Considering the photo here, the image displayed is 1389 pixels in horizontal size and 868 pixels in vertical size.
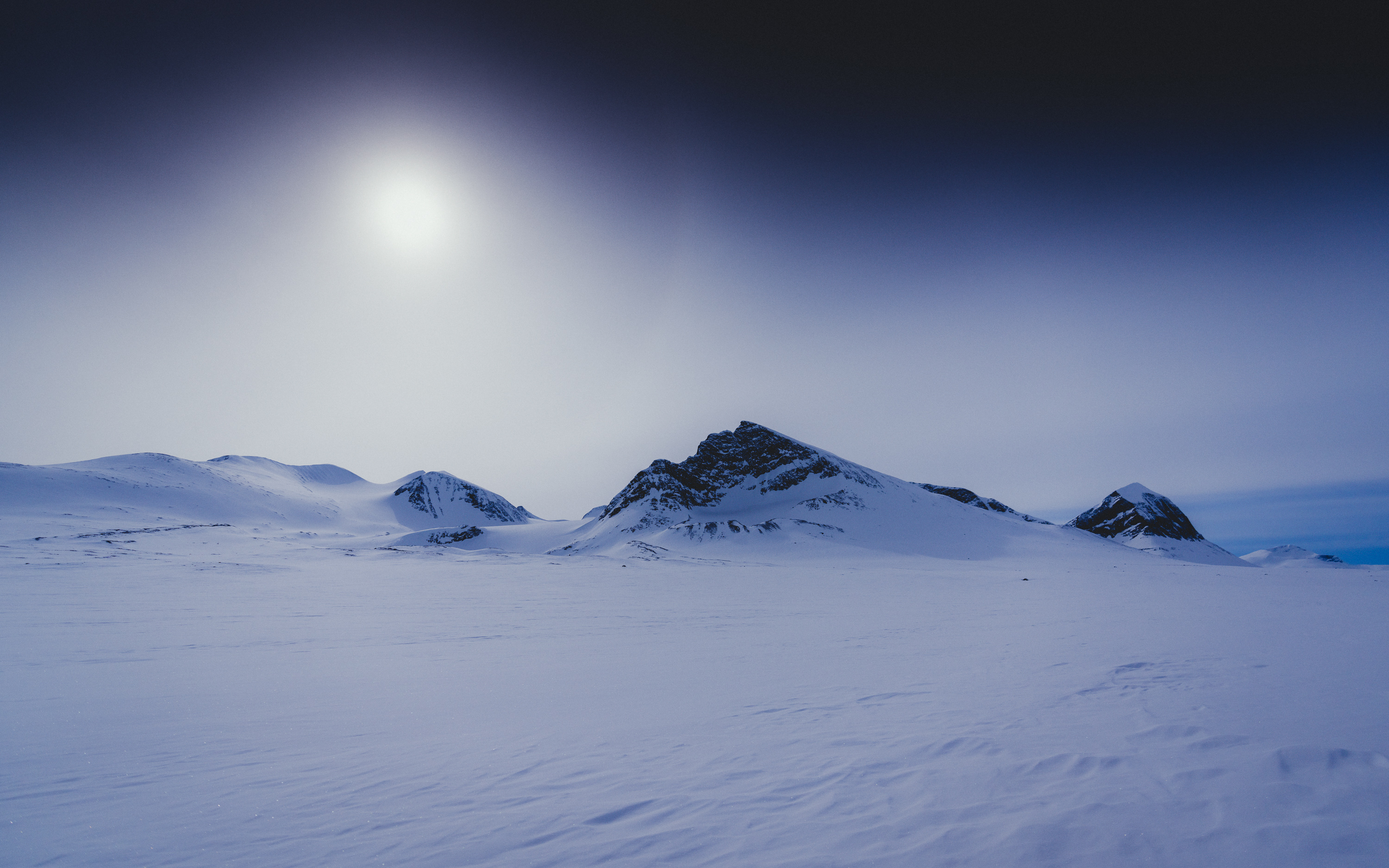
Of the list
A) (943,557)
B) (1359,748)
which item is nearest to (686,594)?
(1359,748)

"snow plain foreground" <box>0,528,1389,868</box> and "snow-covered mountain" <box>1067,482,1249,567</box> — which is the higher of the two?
"snow-covered mountain" <box>1067,482,1249,567</box>

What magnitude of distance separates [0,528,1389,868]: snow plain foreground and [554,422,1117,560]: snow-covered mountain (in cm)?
4419

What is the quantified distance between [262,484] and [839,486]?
409 ft

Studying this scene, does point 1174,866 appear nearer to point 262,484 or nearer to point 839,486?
point 839,486

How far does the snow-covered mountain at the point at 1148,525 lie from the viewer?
6102 inches

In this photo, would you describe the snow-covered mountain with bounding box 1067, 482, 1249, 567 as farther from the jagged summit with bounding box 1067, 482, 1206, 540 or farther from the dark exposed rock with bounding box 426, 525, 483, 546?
the dark exposed rock with bounding box 426, 525, 483, 546

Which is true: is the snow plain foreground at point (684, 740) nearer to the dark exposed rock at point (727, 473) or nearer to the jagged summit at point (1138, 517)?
the dark exposed rock at point (727, 473)

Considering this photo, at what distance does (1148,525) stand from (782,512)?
148584mm

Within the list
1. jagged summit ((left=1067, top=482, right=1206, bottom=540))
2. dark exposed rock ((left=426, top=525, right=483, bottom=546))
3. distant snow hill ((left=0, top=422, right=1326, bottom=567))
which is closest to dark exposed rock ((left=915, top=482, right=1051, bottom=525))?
distant snow hill ((left=0, top=422, right=1326, bottom=567))

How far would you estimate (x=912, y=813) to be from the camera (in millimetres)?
4879

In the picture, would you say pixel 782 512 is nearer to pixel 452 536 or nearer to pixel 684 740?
pixel 452 536

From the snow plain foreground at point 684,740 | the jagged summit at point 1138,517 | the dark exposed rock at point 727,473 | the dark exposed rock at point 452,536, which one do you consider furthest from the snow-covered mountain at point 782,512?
the jagged summit at point 1138,517

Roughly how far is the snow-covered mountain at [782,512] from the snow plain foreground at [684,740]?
4419 centimetres

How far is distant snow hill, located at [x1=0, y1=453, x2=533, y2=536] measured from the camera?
202 feet
